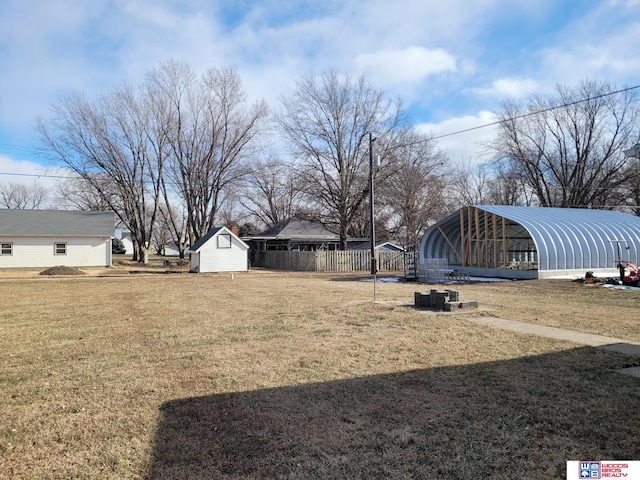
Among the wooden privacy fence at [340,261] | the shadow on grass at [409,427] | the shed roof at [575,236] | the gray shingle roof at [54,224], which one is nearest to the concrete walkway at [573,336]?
the shadow on grass at [409,427]

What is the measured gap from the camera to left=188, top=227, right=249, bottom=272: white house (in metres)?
32.4

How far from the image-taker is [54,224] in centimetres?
3684

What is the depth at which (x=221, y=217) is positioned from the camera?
71.2 m

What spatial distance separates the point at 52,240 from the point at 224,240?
15000mm

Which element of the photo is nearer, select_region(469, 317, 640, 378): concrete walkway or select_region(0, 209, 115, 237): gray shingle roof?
select_region(469, 317, 640, 378): concrete walkway

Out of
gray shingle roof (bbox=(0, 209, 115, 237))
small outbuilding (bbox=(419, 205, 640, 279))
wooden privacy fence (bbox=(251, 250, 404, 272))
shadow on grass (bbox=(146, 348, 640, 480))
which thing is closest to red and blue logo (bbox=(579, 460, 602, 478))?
shadow on grass (bbox=(146, 348, 640, 480))

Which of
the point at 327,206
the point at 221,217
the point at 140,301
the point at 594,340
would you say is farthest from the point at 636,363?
the point at 221,217

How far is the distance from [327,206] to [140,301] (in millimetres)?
25576

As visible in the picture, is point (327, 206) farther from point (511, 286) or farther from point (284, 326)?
point (284, 326)

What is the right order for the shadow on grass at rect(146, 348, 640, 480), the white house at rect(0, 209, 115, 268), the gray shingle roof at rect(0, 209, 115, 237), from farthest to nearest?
the gray shingle roof at rect(0, 209, 115, 237)
the white house at rect(0, 209, 115, 268)
the shadow on grass at rect(146, 348, 640, 480)

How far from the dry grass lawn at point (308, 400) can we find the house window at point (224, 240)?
23.5 meters

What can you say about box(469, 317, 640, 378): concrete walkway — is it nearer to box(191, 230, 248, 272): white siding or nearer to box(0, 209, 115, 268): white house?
box(191, 230, 248, 272): white siding

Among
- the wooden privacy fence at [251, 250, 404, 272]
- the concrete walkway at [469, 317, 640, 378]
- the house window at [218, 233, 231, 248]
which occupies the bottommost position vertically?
the concrete walkway at [469, 317, 640, 378]

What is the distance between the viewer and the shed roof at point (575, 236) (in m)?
21.9
